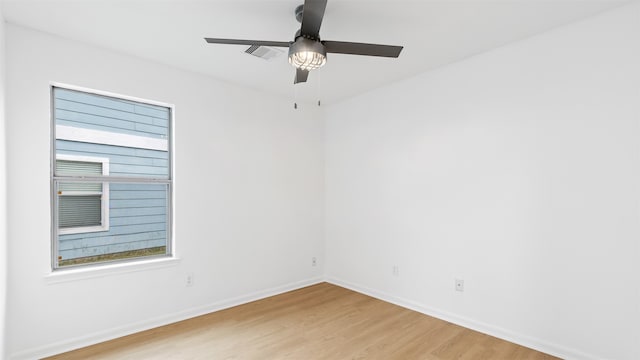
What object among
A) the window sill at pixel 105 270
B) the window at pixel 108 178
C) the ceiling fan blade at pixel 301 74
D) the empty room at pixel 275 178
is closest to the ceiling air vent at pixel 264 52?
the empty room at pixel 275 178

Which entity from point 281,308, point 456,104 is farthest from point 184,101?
point 456,104

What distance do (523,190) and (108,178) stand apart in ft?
12.5

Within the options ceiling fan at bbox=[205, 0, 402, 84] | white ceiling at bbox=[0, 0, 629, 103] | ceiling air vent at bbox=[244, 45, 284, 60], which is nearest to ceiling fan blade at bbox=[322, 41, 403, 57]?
ceiling fan at bbox=[205, 0, 402, 84]

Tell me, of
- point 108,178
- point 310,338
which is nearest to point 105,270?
point 108,178

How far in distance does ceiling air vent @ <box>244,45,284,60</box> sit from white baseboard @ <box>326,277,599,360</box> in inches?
119

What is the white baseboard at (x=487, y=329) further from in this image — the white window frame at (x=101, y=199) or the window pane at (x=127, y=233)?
the white window frame at (x=101, y=199)

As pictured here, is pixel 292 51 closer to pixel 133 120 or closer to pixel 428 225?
pixel 133 120

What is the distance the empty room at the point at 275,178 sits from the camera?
233 centimetres

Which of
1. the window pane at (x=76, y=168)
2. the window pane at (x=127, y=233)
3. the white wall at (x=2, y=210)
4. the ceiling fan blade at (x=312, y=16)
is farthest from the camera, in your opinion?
the window pane at (x=127, y=233)

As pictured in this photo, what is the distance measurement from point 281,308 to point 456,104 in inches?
116

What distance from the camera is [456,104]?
10.7 ft

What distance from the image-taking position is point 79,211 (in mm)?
2865

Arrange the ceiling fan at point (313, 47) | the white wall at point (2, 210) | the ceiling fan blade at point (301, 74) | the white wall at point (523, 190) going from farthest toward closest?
the ceiling fan blade at point (301, 74) < the white wall at point (523, 190) < the white wall at point (2, 210) < the ceiling fan at point (313, 47)

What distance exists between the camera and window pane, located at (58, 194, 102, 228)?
2.78m
